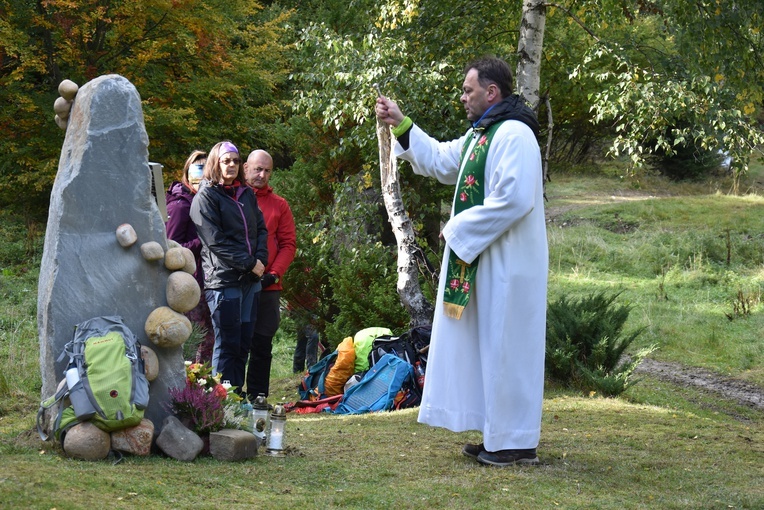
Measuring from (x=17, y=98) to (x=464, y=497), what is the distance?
13.3 meters

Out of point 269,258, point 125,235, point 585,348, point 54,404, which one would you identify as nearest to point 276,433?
point 54,404

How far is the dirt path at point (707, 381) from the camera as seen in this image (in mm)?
9659

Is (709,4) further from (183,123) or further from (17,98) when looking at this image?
(17,98)

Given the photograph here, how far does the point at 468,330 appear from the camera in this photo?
521 cm

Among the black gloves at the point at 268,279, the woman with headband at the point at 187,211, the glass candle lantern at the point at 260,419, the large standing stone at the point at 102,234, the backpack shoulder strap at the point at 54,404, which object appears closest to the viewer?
the backpack shoulder strap at the point at 54,404

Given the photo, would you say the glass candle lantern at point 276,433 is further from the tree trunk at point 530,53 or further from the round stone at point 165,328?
the tree trunk at point 530,53

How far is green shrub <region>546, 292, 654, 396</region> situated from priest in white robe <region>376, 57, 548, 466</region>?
329cm

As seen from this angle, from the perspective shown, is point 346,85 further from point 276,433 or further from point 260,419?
point 276,433

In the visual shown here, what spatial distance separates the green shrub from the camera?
8.34m

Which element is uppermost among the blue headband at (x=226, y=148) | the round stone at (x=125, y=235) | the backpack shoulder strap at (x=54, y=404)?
the blue headband at (x=226, y=148)

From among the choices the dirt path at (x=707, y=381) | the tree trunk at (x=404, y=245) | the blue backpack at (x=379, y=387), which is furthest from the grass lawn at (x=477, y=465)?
the tree trunk at (x=404, y=245)

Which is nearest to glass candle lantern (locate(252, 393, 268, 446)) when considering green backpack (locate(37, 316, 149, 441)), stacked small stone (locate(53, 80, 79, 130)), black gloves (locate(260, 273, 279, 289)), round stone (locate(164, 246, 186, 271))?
green backpack (locate(37, 316, 149, 441))

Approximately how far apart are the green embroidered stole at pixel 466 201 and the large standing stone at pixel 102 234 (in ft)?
5.09

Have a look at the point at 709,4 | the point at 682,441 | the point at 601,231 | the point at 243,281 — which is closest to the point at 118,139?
the point at 243,281
